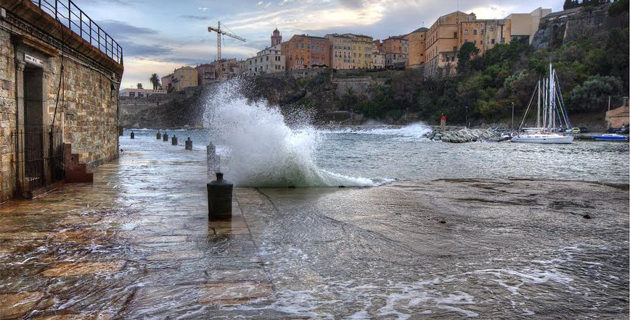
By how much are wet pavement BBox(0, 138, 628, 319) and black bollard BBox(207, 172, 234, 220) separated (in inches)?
9.4

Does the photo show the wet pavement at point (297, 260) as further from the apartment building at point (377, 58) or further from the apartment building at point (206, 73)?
the apartment building at point (206, 73)

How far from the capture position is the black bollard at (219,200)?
706cm

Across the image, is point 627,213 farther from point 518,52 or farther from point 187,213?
point 518,52

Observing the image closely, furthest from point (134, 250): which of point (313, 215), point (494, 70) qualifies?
point (494, 70)

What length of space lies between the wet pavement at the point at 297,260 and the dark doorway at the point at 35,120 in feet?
2.54

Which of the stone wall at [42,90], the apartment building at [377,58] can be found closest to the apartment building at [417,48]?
the apartment building at [377,58]

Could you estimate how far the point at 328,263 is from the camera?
5.34 metres

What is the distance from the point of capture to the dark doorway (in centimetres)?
911

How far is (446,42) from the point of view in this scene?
316ft

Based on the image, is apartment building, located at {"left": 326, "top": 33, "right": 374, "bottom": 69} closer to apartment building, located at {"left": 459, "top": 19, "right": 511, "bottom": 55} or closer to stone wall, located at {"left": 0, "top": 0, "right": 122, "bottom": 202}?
apartment building, located at {"left": 459, "top": 19, "right": 511, "bottom": 55}

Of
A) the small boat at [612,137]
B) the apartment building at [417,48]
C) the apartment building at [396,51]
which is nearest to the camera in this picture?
the small boat at [612,137]

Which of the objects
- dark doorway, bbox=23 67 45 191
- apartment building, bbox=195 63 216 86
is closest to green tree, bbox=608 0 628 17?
dark doorway, bbox=23 67 45 191

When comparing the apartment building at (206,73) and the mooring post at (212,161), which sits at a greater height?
the apartment building at (206,73)

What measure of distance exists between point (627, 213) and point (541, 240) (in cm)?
447
